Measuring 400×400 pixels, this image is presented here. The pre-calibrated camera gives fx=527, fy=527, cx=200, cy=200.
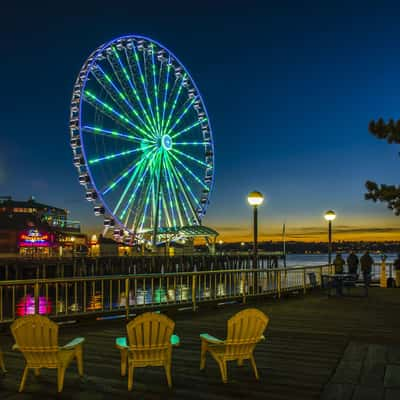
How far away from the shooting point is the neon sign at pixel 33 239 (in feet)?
230

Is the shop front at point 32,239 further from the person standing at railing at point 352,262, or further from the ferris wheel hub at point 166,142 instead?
the person standing at railing at point 352,262

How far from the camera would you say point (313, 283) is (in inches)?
741

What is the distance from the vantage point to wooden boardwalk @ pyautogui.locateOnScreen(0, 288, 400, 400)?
5.48m

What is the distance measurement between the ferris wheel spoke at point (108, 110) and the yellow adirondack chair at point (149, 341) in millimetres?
26699

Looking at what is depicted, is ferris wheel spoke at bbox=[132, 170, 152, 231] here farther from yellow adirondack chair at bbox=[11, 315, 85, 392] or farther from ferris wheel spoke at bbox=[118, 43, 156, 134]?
yellow adirondack chair at bbox=[11, 315, 85, 392]

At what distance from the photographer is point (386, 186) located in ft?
36.4

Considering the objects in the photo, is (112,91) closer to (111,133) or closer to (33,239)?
(111,133)

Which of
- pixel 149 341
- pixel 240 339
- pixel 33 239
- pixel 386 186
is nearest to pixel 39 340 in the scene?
pixel 149 341

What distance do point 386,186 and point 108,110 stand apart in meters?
23.6

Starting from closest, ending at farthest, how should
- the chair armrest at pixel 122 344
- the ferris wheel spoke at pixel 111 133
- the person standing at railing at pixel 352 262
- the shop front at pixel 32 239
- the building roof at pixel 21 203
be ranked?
the chair armrest at pixel 122 344
the person standing at railing at pixel 352 262
the ferris wheel spoke at pixel 111 133
the shop front at pixel 32 239
the building roof at pixel 21 203

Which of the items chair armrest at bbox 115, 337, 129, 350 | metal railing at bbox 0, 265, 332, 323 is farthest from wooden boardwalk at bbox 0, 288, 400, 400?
metal railing at bbox 0, 265, 332, 323

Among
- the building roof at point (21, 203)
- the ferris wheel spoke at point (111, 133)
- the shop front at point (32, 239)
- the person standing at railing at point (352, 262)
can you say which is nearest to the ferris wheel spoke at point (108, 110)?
the ferris wheel spoke at point (111, 133)

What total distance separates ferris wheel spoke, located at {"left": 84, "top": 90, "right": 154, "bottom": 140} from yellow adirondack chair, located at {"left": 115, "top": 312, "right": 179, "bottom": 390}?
26699mm

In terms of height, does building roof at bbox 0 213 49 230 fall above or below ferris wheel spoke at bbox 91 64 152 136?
below
